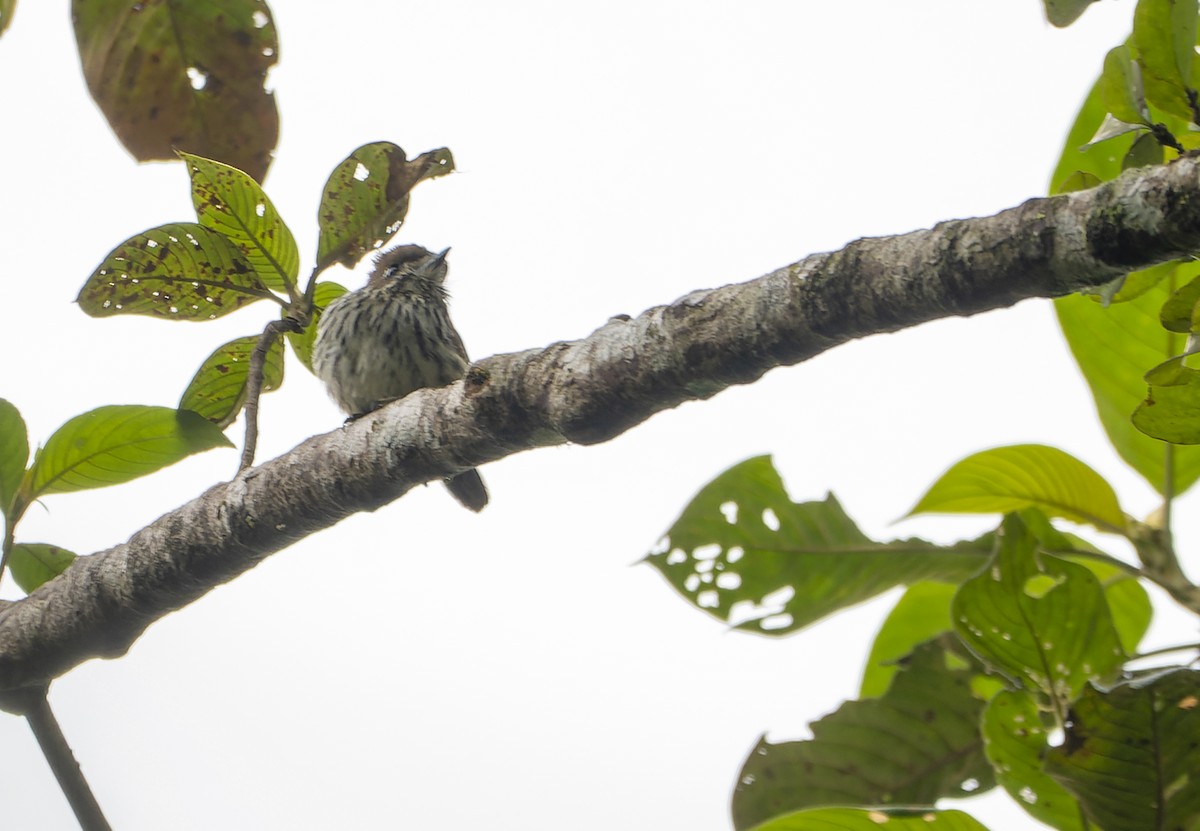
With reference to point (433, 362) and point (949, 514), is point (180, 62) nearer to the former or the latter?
point (949, 514)

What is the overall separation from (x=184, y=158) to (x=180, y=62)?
238 millimetres

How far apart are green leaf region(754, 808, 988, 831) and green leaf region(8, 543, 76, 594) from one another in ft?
5.13

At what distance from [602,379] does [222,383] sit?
1018 millimetres

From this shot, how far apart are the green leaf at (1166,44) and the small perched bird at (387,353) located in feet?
9.03

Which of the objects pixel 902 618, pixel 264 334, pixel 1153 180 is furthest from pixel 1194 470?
pixel 264 334

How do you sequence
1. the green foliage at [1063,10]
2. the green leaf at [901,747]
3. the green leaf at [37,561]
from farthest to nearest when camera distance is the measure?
1. the green leaf at [37,561]
2. the green leaf at [901,747]
3. the green foliage at [1063,10]

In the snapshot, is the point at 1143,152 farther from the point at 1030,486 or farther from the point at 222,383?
the point at 222,383

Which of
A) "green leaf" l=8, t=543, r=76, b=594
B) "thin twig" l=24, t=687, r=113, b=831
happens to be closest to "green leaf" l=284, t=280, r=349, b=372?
"green leaf" l=8, t=543, r=76, b=594

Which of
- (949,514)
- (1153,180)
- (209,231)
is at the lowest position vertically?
(949,514)

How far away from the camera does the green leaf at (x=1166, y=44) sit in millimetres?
1289

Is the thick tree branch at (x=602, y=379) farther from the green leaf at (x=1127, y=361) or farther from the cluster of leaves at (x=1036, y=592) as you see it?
the green leaf at (x=1127, y=361)

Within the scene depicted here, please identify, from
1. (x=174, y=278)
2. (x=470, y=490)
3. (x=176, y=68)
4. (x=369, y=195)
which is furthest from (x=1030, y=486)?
(x=470, y=490)

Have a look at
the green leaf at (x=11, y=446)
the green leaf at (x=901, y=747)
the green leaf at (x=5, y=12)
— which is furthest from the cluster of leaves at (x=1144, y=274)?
the green leaf at (x=11, y=446)

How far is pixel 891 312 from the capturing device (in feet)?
4.52
